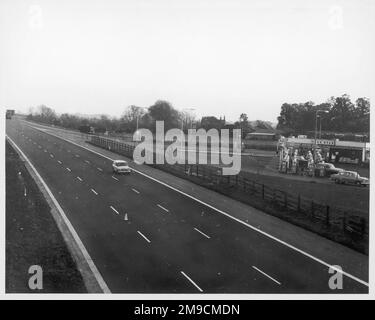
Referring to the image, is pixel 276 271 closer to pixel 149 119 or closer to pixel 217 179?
pixel 217 179

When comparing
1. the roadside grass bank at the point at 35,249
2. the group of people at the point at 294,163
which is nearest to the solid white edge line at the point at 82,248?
the roadside grass bank at the point at 35,249

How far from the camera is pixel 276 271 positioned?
18828mm

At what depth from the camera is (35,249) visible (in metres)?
20.3

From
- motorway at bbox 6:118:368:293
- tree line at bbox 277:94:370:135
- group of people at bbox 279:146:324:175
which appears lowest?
motorway at bbox 6:118:368:293

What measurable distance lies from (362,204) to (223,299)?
75.6ft

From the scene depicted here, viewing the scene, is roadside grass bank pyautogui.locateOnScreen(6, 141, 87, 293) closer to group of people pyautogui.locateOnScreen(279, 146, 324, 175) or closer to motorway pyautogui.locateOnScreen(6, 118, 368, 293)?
motorway pyautogui.locateOnScreen(6, 118, 368, 293)

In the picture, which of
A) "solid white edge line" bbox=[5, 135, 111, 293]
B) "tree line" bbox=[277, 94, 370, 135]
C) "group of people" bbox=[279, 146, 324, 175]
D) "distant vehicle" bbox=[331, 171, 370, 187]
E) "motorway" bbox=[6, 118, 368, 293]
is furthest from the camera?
"tree line" bbox=[277, 94, 370, 135]

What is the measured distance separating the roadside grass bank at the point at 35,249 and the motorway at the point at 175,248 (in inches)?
50.0

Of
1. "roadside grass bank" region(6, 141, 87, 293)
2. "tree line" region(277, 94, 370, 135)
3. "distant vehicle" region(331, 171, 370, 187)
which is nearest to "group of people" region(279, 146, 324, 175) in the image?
"distant vehicle" region(331, 171, 370, 187)

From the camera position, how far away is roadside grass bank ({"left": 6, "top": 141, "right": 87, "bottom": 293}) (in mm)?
16938

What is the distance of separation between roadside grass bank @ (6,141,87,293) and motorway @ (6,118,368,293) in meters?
1.27

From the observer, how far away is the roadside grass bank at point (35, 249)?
16.9 m
